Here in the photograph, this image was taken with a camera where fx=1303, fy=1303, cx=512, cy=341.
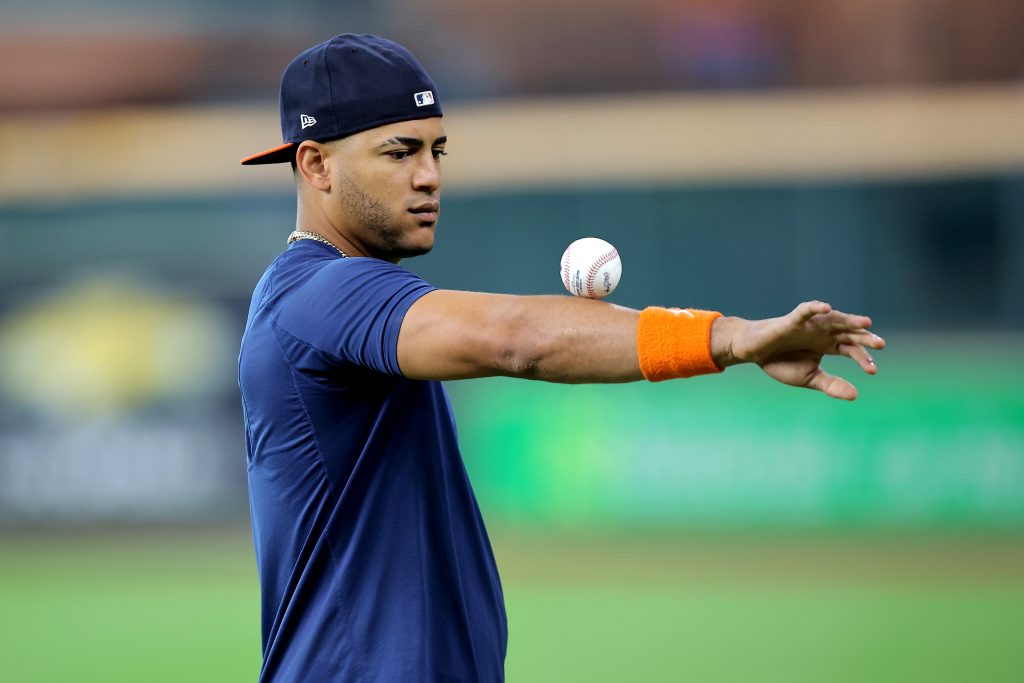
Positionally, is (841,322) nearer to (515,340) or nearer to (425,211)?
(515,340)

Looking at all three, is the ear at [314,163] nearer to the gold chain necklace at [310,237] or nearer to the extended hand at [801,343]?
the gold chain necklace at [310,237]

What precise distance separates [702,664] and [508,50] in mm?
6854

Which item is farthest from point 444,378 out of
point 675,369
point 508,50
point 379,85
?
point 508,50

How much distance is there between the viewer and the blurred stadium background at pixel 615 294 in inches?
348

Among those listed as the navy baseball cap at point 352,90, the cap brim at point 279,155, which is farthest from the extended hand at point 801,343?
the cap brim at point 279,155

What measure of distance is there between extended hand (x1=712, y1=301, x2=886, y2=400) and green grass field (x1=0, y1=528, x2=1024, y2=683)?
14.8ft

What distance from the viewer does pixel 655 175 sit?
1085cm

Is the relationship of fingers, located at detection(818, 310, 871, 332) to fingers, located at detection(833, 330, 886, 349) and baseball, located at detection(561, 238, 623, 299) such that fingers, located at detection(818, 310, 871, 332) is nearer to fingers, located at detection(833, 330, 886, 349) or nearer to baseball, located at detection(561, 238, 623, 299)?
fingers, located at detection(833, 330, 886, 349)

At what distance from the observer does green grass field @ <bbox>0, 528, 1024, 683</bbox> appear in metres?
6.69

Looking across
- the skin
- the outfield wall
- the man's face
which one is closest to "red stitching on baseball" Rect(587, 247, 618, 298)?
the skin

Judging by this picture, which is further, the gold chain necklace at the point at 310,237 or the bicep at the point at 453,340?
the gold chain necklace at the point at 310,237

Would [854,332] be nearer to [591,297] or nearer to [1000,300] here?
[591,297]

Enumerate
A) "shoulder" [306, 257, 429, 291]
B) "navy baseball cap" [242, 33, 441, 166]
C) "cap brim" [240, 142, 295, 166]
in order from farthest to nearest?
"cap brim" [240, 142, 295, 166] < "navy baseball cap" [242, 33, 441, 166] < "shoulder" [306, 257, 429, 291]

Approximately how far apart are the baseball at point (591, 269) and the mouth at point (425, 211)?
1.26 ft
